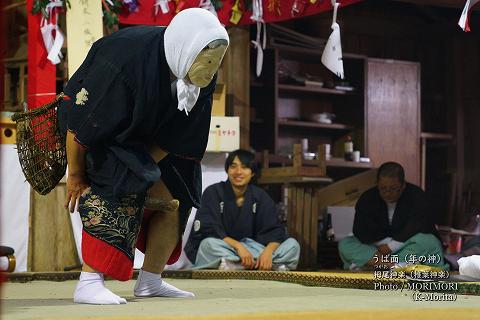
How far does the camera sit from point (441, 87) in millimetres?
7586

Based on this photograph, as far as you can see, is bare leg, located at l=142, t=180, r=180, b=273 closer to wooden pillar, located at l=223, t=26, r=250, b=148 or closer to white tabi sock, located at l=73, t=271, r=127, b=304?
white tabi sock, located at l=73, t=271, r=127, b=304

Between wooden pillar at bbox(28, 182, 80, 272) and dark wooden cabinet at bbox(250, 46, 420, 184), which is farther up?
dark wooden cabinet at bbox(250, 46, 420, 184)

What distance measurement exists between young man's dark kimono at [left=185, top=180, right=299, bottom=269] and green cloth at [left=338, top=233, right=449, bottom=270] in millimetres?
378

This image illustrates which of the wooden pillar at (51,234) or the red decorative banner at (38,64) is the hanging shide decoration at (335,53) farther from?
the wooden pillar at (51,234)

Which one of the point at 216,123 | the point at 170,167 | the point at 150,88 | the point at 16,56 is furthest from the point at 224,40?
the point at 16,56

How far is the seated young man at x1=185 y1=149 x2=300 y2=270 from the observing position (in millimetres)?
4859

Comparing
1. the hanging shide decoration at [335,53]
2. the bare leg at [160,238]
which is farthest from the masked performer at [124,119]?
the hanging shide decoration at [335,53]

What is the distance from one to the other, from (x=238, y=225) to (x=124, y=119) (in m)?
2.76

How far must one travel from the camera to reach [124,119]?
2.31 m

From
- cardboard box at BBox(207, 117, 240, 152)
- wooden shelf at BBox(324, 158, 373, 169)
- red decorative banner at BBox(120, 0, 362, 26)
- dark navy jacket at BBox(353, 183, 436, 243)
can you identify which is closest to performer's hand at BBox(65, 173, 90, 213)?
red decorative banner at BBox(120, 0, 362, 26)

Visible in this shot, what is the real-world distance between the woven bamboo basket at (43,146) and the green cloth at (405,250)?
2.55 meters

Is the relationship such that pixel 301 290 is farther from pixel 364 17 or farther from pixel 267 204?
pixel 364 17

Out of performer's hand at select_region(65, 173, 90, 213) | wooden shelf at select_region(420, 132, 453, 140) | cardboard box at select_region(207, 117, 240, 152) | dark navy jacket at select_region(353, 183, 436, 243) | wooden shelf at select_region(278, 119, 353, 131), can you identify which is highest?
wooden shelf at select_region(278, 119, 353, 131)

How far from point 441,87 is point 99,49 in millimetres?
5650
